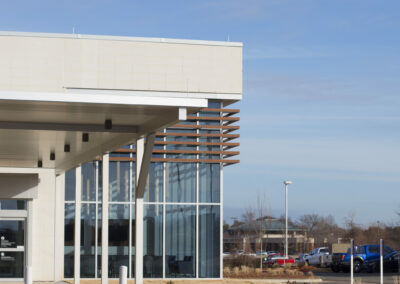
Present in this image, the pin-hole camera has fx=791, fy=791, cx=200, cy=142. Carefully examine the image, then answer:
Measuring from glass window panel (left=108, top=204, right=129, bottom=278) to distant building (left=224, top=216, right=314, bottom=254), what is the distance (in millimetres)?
22616

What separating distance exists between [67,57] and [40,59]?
0.94 m

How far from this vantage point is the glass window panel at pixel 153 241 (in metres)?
29.4

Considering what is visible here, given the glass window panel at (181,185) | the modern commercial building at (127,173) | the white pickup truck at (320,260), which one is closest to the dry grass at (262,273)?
the modern commercial building at (127,173)

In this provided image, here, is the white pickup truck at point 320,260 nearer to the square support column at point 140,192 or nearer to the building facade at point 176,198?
the building facade at point 176,198

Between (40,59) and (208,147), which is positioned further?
(208,147)

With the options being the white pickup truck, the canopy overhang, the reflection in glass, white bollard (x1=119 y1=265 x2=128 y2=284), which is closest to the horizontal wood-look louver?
the reflection in glass

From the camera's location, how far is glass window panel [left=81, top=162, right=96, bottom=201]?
29747mm

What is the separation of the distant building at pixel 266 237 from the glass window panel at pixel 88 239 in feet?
76.1

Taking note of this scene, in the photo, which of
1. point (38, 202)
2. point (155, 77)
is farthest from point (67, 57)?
point (38, 202)

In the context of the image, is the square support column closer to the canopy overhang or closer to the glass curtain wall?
the canopy overhang

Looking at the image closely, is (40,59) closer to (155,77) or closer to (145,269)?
(155,77)

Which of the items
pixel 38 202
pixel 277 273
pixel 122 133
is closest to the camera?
pixel 122 133

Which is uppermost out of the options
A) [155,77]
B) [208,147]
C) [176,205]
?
[155,77]

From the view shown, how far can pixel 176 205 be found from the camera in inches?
1185
